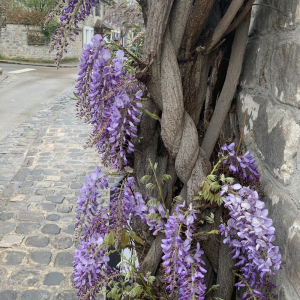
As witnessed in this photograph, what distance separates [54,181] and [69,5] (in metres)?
3.78

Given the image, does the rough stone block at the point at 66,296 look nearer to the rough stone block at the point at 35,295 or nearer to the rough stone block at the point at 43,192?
the rough stone block at the point at 35,295

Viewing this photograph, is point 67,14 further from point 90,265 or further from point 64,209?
point 64,209

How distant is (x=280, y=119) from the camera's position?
1112 mm

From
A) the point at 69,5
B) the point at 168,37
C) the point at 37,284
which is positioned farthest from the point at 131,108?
the point at 37,284

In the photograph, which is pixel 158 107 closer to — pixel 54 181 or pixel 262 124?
pixel 262 124

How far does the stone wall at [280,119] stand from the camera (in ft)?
3.32

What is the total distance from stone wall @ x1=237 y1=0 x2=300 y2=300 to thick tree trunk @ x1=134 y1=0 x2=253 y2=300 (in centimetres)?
9

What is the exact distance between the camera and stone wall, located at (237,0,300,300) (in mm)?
1013

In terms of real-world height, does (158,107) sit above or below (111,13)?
below

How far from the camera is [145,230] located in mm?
1426

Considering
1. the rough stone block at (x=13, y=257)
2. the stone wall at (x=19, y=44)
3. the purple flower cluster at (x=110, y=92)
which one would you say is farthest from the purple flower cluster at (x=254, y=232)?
the stone wall at (x=19, y=44)

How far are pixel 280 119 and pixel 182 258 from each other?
56cm

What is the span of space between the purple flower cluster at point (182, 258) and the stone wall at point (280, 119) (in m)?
0.27

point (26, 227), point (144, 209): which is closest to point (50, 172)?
point (26, 227)
